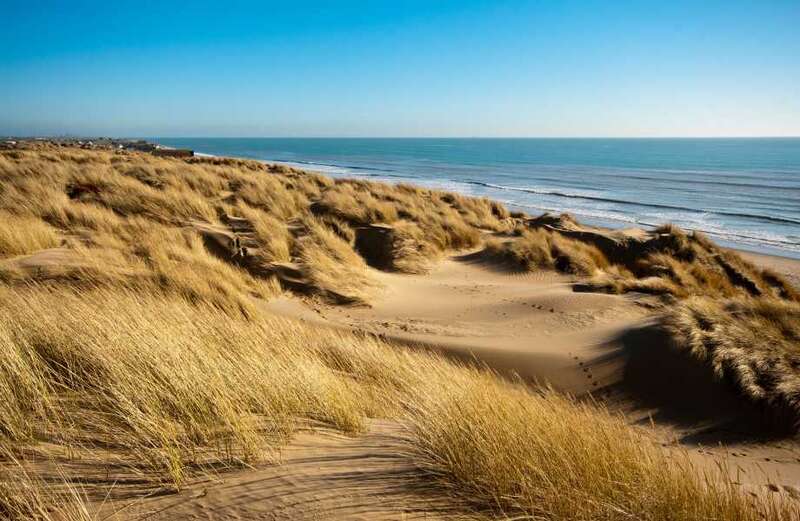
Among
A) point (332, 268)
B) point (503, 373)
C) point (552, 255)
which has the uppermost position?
point (332, 268)

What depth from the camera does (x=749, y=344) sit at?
6168 millimetres

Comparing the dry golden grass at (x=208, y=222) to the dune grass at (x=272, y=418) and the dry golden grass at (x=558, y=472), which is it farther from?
the dry golden grass at (x=558, y=472)

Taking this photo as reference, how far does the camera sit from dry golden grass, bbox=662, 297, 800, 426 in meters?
5.36

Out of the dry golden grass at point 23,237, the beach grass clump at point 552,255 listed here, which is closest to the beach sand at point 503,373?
the beach grass clump at point 552,255

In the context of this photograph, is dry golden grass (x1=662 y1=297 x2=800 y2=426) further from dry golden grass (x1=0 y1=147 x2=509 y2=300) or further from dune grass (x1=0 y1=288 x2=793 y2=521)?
dry golden grass (x1=0 y1=147 x2=509 y2=300)

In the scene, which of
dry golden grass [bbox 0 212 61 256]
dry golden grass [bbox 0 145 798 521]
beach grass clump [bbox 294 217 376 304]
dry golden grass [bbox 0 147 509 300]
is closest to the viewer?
dry golden grass [bbox 0 145 798 521]

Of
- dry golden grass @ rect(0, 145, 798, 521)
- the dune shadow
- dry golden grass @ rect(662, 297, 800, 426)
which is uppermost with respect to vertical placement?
dry golden grass @ rect(0, 145, 798, 521)

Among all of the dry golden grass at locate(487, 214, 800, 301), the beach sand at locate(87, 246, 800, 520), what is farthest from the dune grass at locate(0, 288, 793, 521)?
the dry golden grass at locate(487, 214, 800, 301)

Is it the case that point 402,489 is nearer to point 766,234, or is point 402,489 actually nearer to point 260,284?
point 260,284

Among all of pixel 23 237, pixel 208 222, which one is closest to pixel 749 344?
pixel 23 237

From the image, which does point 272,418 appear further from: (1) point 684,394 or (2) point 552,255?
(2) point 552,255

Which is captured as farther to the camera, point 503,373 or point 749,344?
point 503,373

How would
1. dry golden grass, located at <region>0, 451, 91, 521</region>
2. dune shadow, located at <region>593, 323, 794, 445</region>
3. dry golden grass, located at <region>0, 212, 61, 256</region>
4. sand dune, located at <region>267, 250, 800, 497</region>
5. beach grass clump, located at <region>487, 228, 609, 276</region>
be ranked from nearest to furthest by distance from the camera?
dry golden grass, located at <region>0, 451, 91, 521</region> < sand dune, located at <region>267, 250, 800, 497</region> < dune shadow, located at <region>593, 323, 794, 445</region> < dry golden grass, located at <region>0, 212, 61, 256</region> < beach grass clump, located at <region>487, 228, 609, 276</region>

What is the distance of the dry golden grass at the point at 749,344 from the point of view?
211 inches
